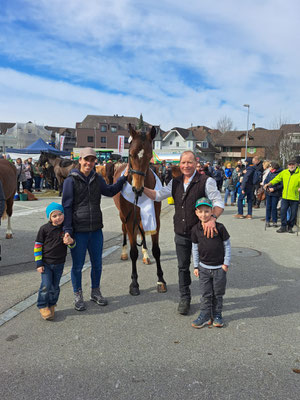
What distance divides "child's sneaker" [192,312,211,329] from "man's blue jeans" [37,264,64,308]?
5.56 feet

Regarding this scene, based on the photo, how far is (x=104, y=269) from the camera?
17.9 ft

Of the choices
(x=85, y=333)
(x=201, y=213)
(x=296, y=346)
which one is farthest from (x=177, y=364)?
(x=201, y=213)

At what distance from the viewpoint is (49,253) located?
3.59 meters

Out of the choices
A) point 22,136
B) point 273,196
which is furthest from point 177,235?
point 22,136

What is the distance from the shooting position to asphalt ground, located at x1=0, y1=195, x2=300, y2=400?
2.49 m

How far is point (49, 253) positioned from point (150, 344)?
154cm

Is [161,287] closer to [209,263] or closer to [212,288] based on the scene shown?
[212,288]

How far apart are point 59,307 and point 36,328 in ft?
1.81

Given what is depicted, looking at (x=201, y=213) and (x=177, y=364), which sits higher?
(x=201, y=213)

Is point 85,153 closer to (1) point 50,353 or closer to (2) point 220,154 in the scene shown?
(1) point 50,353

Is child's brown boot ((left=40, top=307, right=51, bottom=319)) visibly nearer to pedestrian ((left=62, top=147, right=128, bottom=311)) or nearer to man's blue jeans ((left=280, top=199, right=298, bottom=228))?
pedestrian ((left=62, top=147, right=128, bottom=311))

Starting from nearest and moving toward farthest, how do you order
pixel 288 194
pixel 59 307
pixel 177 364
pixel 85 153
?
pixel 177 364
pixel 85 153
pixel 59 307
pixel 288 194

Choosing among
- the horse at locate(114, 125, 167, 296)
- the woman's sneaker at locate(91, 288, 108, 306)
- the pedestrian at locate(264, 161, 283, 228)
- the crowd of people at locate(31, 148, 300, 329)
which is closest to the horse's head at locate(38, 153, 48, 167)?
the pedestrian at locate(264, 161, 283, 228)

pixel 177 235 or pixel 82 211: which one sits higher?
pixel 82 211
